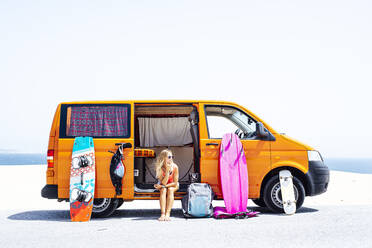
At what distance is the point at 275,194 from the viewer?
7.57m

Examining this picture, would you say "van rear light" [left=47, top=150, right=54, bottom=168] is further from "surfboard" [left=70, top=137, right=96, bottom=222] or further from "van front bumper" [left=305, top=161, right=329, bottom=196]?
"van front bumper" [left=305, top=161, right=329, bottom=196]

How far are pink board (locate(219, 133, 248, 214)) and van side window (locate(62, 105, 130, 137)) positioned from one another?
1836mm

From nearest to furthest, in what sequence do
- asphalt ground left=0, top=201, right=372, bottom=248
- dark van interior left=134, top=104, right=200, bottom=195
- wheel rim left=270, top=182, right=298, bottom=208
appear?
asphalt ground left=0, top=201, right=372, bottom=248
wheel rim left=270, top=182, right=298, bottom=208
dark van interior left=134, top=104, right=200, bottom=195

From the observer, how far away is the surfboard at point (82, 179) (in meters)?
7.22

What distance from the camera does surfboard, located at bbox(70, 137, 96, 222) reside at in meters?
7.22

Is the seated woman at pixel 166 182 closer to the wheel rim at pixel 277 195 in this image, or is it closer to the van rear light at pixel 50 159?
the wheel rim at pixel 277 195

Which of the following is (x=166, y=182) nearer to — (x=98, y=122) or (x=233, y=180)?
(x=233, y=180)

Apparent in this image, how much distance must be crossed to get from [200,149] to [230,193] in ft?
3.14

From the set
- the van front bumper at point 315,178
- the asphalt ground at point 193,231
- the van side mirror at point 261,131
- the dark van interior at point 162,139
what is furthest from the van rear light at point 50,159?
the van front bumper at point 315,178

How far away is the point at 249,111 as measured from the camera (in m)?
7.73

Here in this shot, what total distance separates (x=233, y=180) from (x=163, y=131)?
3.29m

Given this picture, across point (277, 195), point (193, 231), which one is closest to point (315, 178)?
point (277, 195)

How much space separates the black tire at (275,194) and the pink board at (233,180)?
46cm

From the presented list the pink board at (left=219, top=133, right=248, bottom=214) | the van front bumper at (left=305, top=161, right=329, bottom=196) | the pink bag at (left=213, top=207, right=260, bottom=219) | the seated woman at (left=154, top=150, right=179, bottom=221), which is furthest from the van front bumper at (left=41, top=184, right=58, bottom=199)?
the van front bumper at (left=305, top=161, right=329, bottom=196)
